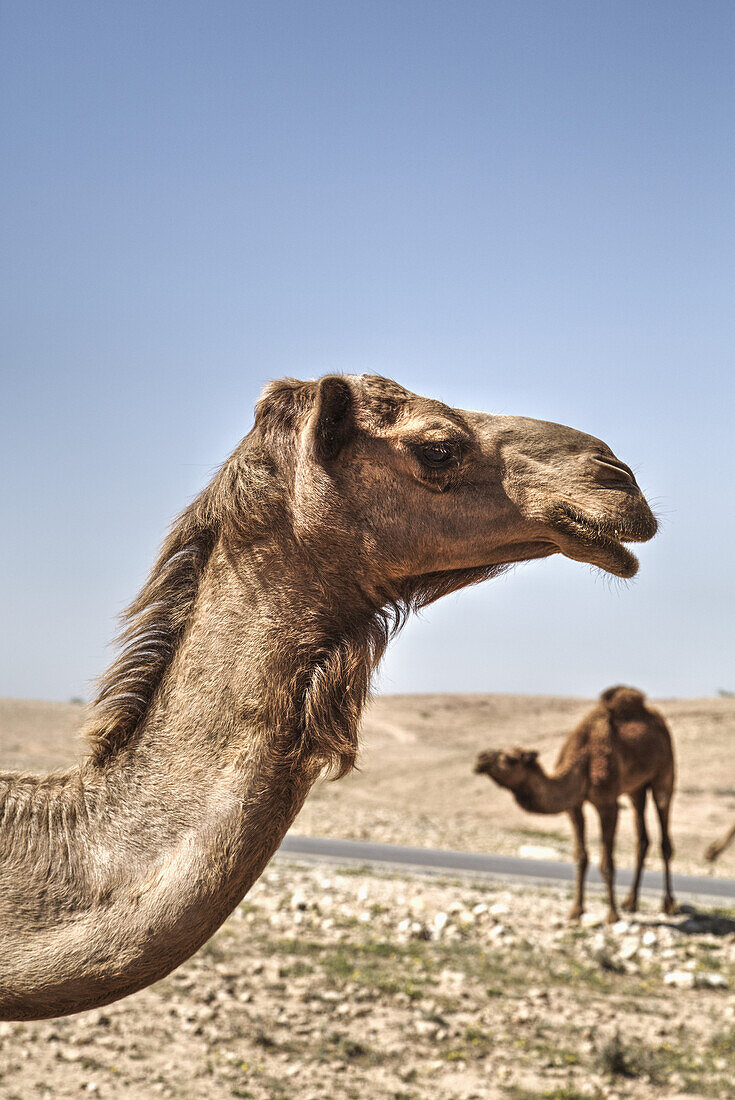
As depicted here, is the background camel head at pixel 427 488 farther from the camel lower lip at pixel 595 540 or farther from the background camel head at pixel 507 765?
the background camel head at pixel 507 765

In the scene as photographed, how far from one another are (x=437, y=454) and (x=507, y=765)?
9.46m

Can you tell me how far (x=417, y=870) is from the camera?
15930mm

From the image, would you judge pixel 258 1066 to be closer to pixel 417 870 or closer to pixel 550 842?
pixel 417 870

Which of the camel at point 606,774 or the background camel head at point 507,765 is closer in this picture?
the background camel head at point 507,765

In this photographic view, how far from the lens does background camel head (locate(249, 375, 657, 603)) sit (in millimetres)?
2455

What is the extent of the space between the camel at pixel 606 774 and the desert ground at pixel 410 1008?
0.78 meters

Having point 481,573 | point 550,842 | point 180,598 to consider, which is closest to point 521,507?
point 481,573

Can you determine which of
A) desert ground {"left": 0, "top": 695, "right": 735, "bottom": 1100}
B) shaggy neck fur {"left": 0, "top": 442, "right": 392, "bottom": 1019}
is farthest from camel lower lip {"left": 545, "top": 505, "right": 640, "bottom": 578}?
desert ground {"left": 0, "top": 695, "right": 735, "bottom": 1100}

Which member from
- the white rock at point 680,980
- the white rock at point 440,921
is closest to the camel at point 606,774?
the white rock at point 440,921

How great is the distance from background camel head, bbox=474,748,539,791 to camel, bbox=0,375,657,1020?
30.1ft

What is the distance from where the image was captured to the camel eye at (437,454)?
2.53 meters

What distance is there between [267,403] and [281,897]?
9.26 meters

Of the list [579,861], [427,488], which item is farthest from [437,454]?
[579,861]

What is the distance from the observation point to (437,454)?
2535mm
